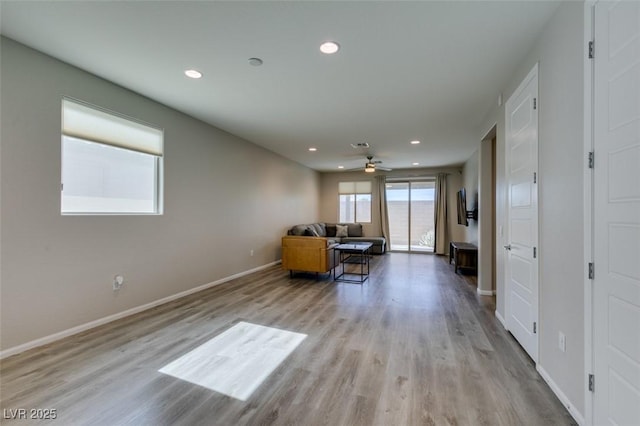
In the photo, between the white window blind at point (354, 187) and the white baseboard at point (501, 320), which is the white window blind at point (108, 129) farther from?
the white window blind at point (354, 187)

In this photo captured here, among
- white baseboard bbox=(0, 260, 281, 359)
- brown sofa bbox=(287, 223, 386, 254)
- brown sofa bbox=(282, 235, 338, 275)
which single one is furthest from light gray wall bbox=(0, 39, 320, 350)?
brown sofa bbox=(287, 223, 386, 254)

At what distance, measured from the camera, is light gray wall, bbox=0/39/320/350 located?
232 centimetres

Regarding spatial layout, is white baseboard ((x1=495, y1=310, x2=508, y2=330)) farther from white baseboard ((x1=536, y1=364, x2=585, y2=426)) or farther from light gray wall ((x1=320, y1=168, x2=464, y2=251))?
light gray wall ((x1=320, y1=168, x2=464, y2=251))

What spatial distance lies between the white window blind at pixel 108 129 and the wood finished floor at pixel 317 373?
6.77 ft

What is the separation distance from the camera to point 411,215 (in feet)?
28.5

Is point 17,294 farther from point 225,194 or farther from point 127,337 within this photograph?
point 225,194

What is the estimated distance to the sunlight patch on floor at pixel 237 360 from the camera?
1953mm

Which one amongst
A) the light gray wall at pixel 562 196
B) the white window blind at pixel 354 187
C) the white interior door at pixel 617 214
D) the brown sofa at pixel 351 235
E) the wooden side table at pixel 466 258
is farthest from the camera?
the white window blind at pixel 354 187

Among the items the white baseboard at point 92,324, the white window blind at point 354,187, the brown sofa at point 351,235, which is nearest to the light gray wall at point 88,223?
the white baseboard at point 92,324

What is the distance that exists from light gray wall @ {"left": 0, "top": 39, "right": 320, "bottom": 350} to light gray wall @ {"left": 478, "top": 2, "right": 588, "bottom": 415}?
417 centimetres

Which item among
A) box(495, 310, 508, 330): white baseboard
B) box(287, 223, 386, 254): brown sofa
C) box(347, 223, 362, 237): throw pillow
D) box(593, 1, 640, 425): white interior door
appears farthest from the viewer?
box(347, 223, 362, 237): throw pillow

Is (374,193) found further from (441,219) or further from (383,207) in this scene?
(441,219)

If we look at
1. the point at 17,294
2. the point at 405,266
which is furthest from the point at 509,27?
the point at 405,266

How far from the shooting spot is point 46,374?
6.68ft
